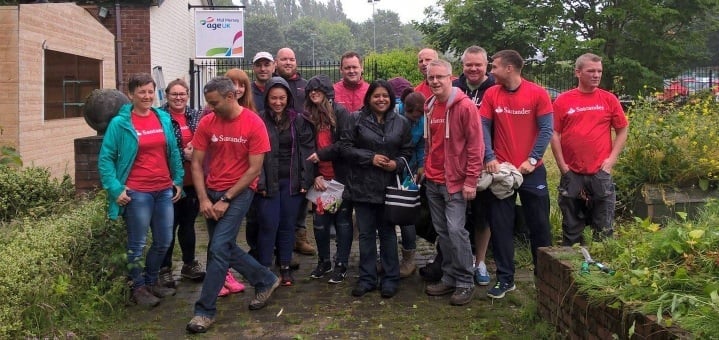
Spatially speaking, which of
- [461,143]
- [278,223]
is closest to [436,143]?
[461,143]

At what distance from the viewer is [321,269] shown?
19.2 ft

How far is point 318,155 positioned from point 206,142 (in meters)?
1.09

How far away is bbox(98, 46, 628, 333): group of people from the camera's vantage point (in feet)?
A: 15.5

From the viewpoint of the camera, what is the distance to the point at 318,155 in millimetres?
5508

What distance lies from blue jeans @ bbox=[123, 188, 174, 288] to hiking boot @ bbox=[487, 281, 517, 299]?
8.40 feet

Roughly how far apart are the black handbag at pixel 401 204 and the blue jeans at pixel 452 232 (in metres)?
0.16

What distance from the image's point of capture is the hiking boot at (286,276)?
559cm

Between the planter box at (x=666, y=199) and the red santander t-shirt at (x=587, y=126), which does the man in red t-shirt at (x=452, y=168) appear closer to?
the red santander t-shirt at (x=587, y=126)

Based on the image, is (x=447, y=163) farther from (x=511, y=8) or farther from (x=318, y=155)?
(x=511, y=8)

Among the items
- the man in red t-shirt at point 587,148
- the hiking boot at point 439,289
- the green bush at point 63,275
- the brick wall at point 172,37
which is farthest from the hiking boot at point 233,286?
the brick wall at point 172,37

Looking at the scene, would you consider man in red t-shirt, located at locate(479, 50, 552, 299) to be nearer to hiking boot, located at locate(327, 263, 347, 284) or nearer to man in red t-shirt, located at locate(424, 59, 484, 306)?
man in red t-shirt, located at locate(424, 59, 484, 306)

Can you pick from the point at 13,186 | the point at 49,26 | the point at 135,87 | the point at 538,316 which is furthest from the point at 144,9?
the point at 538,316

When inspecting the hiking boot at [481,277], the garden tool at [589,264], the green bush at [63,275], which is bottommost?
the hiking boot at [481,277]

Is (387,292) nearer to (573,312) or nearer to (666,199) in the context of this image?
(573,312)
